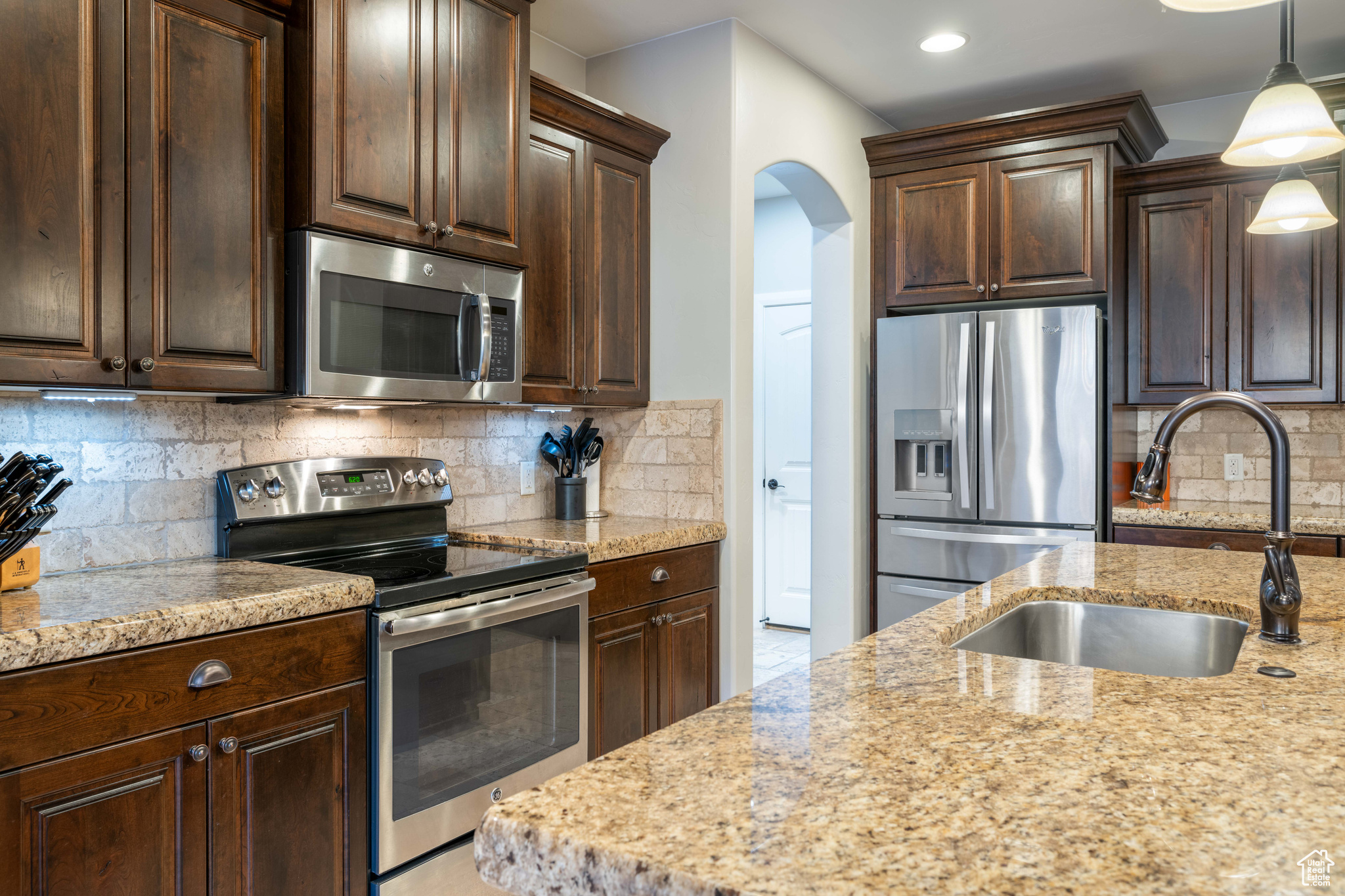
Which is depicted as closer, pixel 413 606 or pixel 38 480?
pixel 38 480

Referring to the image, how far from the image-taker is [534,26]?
3.14 meters

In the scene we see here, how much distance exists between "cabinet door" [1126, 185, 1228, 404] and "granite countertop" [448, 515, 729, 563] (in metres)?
1.99

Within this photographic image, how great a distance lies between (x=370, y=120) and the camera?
2.14 metres

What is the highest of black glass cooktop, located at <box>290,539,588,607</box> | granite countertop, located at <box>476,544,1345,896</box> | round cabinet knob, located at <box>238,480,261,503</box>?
round cabinet knob, located at <box>238,480,261,503</box>

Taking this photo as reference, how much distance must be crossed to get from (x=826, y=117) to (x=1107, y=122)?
1086 millimetres

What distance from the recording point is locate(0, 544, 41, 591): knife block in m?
1.63

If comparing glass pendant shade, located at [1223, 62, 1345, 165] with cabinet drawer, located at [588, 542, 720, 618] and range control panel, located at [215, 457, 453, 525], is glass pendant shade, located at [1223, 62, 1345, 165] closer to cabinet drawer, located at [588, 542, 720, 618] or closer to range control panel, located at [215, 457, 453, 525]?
cabinet drawer, located at [588, 542, 720, 618]

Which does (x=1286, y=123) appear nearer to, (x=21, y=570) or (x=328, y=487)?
(x=328, y=487)

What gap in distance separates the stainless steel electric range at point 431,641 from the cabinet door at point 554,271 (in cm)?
51

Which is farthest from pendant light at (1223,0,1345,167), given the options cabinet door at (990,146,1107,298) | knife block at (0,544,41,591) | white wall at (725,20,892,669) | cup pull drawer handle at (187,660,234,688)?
knife block at (0,544,41,591)

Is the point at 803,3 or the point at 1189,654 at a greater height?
the point at 803,3

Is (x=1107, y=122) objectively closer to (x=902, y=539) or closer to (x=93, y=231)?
(x=902, y=539)

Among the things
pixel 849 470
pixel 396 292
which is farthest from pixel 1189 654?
pixel 849 470

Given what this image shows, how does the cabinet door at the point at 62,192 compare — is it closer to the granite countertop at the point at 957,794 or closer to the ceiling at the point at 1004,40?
the granite countertop at the point at 957,794
